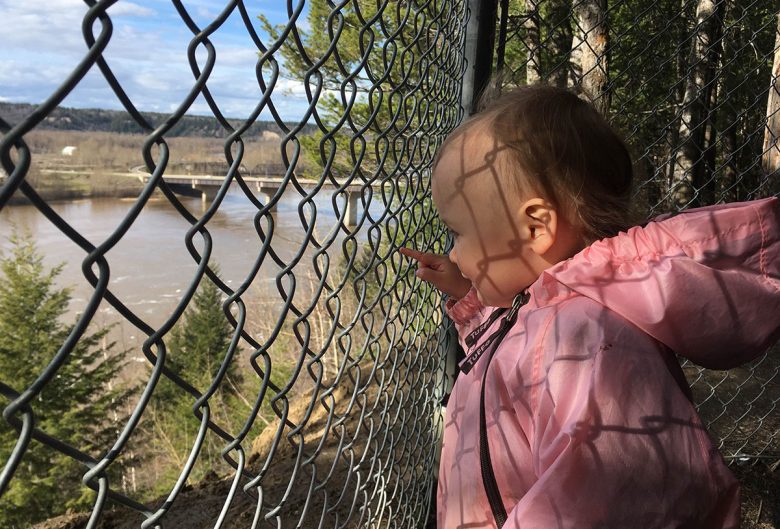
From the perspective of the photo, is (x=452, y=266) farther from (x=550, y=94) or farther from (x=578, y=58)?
(x=578, y=58)

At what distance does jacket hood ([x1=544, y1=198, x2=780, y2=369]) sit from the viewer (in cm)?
114

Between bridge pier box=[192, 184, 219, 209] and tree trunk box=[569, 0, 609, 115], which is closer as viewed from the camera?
bridge pier box=[192, 184, 219, 209]

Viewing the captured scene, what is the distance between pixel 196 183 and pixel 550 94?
1.33 m

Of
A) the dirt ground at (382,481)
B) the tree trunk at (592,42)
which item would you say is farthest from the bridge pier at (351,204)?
the tree trunk at (592,42)

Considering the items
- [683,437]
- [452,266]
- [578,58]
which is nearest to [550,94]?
[452,266]

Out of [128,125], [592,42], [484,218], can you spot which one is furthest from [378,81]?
[592,42]

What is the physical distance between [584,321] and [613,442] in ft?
0.77

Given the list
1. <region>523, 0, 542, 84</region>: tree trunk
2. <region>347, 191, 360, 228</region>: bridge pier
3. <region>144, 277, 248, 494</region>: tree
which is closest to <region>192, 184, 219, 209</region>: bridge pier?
<region>347, 191, 360, 228</region>: bridge pier

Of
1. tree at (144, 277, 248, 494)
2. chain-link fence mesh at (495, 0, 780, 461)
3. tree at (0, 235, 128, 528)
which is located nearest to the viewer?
chain-link fence mesh at (495, 0, 780, 461)

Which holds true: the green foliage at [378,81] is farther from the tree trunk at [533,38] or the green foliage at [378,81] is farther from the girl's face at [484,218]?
the tree trunk at [533,38]

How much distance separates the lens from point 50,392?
23.8m

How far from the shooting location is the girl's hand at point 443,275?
5.97ft

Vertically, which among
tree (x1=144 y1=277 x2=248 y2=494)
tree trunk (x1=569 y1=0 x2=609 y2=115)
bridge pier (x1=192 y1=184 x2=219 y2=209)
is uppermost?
tree trunk (x1=569 y1=0 x2=609 y2=115)

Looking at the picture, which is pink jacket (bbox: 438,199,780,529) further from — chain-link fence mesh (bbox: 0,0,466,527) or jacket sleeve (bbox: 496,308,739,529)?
chain-link fence mesh (bbox: 0,0,466,527)
